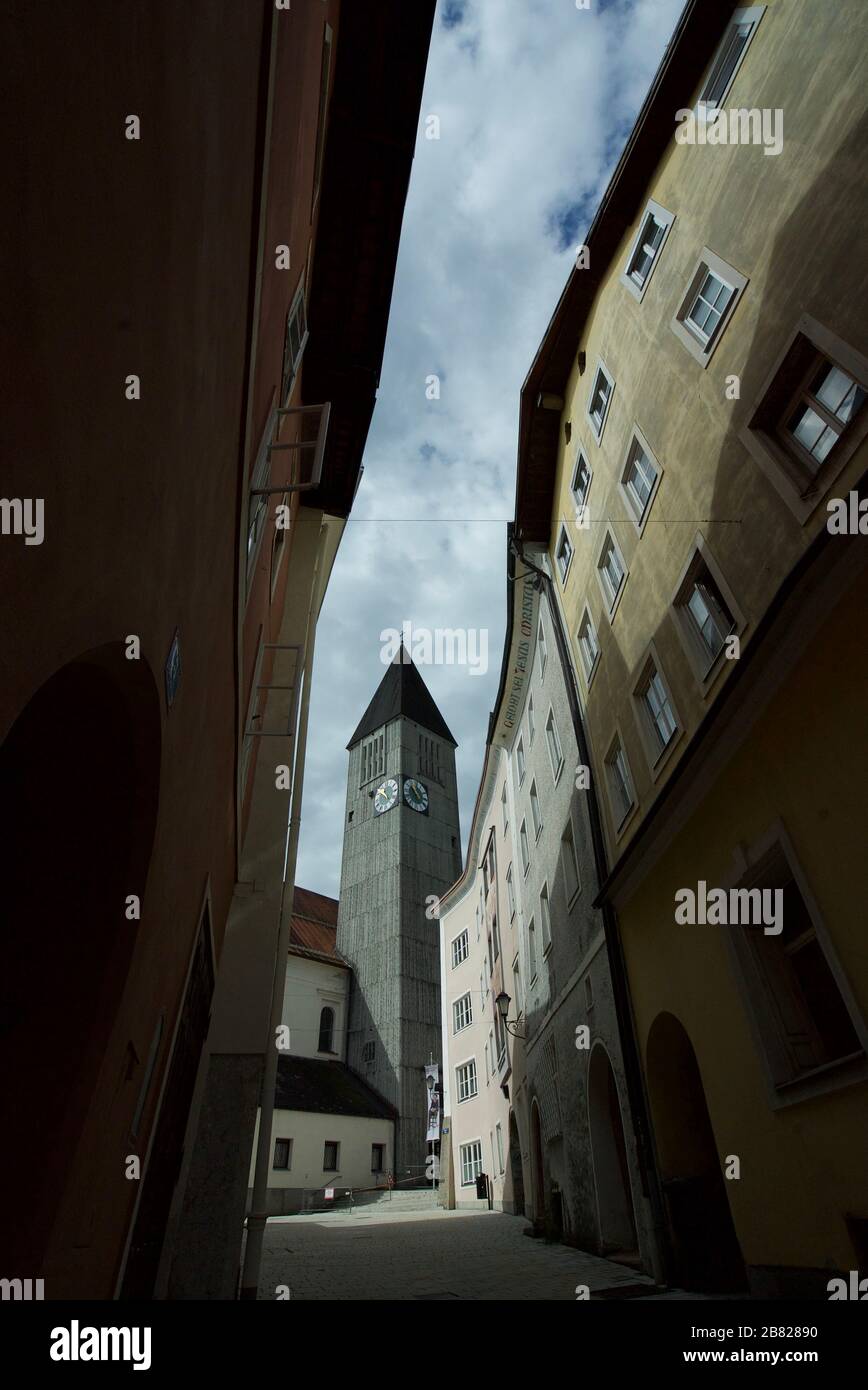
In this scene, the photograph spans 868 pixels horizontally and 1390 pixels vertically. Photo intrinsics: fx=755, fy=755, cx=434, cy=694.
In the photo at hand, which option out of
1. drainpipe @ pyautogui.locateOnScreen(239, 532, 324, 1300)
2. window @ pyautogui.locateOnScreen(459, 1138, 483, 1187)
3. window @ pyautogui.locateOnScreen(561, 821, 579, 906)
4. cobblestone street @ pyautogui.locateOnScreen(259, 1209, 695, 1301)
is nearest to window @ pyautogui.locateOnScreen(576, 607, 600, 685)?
window @ pyautogui.locateOnScreen(561, 821, 579, 906)

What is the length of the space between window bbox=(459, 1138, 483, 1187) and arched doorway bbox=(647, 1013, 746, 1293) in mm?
20429

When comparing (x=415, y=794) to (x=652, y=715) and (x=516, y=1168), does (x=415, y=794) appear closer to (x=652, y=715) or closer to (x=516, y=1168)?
(x=516, y=1168)

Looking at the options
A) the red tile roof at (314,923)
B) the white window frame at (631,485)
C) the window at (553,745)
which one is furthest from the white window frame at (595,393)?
the red tile roof at (314,923)

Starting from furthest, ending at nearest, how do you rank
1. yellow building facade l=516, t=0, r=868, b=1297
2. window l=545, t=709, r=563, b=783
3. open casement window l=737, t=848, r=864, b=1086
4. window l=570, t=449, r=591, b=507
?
window l=545, t=709, r=563, b=783 < window l=570, t=449, r=591, b=507 < open casement window l=737, t=848, r=864, b=1086 < yellow building facade l=516, t=0, r=868, b=1297

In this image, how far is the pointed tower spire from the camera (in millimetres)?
62938

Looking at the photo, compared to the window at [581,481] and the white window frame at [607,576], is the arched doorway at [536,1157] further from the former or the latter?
the window at [581,481]

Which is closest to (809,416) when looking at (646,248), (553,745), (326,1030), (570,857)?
(646,248)

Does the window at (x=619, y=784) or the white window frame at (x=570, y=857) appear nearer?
the window at (x=619, y=784)

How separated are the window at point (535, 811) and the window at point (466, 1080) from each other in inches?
578

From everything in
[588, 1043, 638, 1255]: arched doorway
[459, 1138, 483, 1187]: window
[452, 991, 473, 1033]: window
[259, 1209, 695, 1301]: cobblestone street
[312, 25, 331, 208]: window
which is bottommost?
[259, 1209, 695, 1301]: cobblestone street

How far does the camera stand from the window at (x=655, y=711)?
10211mm

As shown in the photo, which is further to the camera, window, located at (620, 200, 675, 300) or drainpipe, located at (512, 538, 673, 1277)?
window, located at (620, 200, 675, 300)

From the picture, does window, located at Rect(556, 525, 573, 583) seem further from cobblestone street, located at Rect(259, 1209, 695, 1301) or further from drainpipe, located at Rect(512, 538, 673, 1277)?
cobblestone street, located at Rect(259, 1209, 695, 1301)

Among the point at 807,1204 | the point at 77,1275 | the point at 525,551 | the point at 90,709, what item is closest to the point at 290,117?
the point at 90,709
